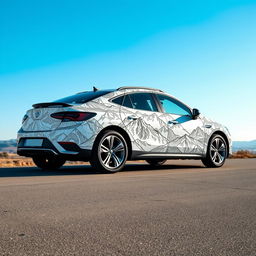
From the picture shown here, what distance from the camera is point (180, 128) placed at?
28.5ft

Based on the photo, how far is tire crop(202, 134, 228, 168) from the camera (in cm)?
934

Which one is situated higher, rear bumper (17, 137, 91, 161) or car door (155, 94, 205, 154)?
car door (155, 94, 205, 154)

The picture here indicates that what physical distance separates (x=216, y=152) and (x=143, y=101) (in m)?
2.51

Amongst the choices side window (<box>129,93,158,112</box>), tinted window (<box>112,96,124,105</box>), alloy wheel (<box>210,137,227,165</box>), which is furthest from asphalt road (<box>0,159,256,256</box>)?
alloy wheel (<box>210,137,227,165</box>)

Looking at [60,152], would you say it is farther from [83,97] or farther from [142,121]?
[142,121]

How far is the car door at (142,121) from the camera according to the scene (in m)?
7.64

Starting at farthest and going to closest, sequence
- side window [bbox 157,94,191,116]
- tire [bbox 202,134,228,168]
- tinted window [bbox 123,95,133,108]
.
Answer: tire [bbox 202,134,228,168]
side window [bbox 157,94,191,116]
tinted window [bbox 123,95,133,108]

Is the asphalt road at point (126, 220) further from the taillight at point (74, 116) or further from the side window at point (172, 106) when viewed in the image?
the side window at point (172, 106)

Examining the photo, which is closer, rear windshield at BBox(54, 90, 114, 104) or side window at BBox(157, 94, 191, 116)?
rear windshield at BBox(54, 90, 114, 104)

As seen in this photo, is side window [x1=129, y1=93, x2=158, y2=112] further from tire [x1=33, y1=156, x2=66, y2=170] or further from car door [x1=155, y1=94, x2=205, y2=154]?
tire [x1=33, y1=156, x2=66, y2=170]

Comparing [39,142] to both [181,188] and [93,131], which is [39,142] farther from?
[181,188]

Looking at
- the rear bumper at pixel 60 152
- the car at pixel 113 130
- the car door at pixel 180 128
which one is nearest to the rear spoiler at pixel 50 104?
the car at pixel 113 130

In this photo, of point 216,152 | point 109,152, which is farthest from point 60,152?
point 216,152

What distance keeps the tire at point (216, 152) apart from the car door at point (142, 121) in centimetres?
154
